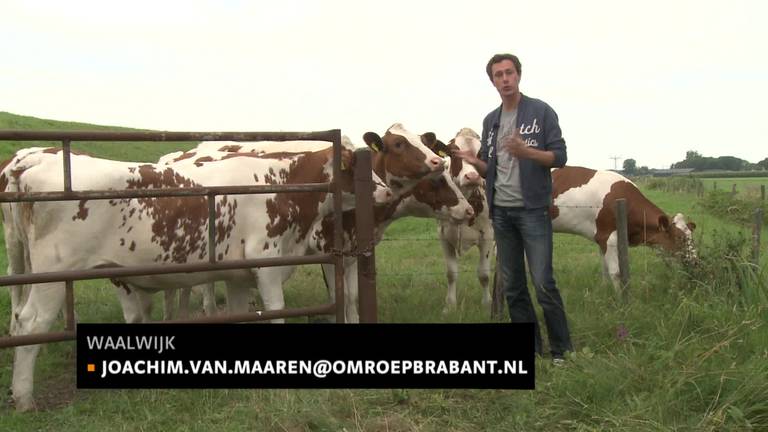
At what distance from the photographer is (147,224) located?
4.96 meters

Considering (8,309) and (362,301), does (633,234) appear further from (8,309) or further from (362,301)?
(8,309)

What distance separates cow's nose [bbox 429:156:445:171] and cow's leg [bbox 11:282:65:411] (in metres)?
3.43

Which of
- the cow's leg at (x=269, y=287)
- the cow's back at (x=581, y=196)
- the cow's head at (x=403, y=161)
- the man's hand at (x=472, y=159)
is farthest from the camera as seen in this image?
the cow's back at (x=581, y=196)

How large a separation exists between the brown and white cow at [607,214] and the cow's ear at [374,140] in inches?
123

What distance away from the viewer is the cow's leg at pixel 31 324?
14.4 ft

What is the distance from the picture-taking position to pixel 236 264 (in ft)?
14.7

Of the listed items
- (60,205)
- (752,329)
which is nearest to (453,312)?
(752,329)

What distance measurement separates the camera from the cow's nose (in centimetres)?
644

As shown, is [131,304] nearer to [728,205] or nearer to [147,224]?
[147,224]

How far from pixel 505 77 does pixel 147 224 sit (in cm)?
278

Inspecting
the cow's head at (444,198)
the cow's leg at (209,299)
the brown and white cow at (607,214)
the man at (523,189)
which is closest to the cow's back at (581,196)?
the brown and white cow at (607,214)

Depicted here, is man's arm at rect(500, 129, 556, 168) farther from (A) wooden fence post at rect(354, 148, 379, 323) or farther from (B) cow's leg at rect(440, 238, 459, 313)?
(B) cow's leg at rect(440, 238, 459, 313)

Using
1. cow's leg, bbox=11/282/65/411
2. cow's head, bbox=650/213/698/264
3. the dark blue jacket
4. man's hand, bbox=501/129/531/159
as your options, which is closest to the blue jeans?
the dark blue jacket

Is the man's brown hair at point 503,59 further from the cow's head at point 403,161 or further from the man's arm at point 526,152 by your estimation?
the cow's head at point 403,161
